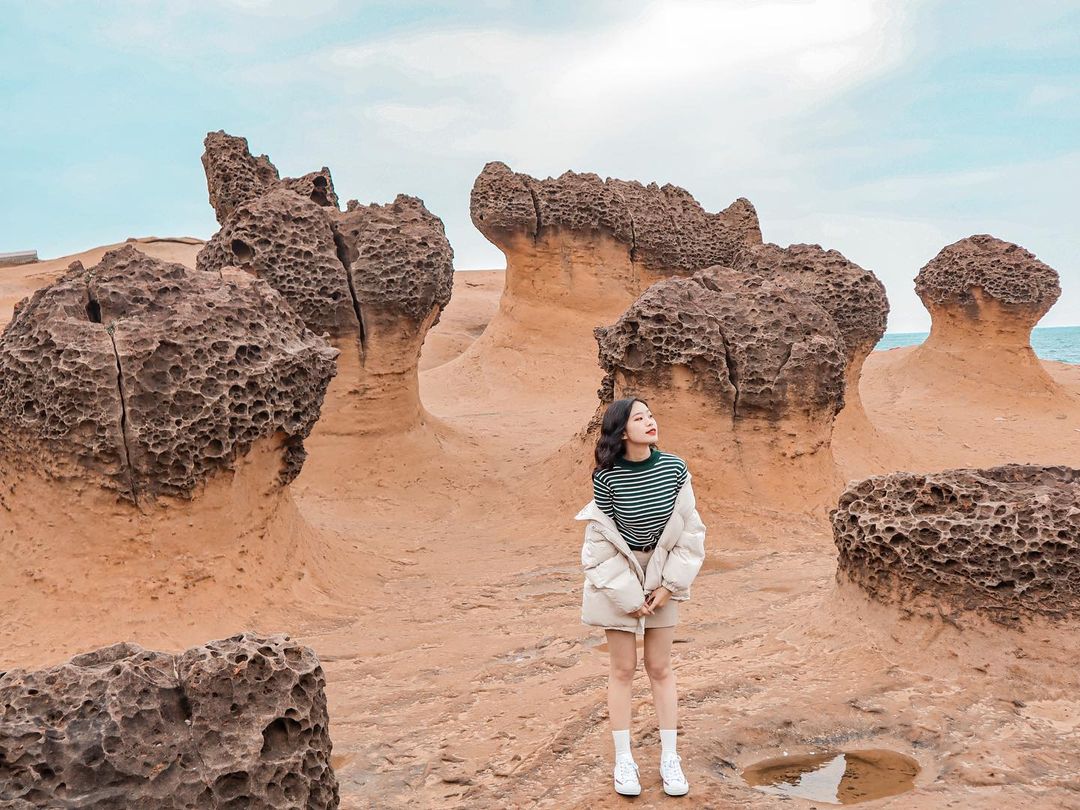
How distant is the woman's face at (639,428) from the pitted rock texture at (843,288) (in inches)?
294

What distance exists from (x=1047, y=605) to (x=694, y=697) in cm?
142

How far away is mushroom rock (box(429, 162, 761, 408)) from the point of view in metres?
13.9

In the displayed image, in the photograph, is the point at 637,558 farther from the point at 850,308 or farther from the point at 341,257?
the point at 850,308

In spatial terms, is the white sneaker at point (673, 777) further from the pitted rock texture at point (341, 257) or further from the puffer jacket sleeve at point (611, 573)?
the pitted rock texture at point (341, 257)

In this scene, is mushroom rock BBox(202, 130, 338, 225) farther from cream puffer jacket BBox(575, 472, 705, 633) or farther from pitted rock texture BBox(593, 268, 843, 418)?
cream puffer jacket BBox(575, 472, 705, 633)

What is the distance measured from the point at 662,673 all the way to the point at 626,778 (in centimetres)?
34

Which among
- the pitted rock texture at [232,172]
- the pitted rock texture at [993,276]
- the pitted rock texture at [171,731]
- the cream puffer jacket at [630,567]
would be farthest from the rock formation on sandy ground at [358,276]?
the pitted rock texture at [993,276]

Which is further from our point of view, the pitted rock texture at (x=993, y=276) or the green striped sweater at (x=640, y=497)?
the pitted rock texture at (x=993, y=276)

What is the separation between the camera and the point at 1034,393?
1352 centimetres

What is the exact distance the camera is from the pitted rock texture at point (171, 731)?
2604 millimetres

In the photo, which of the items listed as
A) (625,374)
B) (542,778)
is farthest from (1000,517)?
(625,374)

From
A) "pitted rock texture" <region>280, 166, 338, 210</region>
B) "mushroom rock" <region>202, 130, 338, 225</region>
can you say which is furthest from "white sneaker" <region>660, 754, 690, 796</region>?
"mushroom rock" <region>202, 130, 338, 225</region>

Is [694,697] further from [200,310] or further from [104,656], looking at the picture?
[200,310]

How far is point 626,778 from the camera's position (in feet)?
10.7
